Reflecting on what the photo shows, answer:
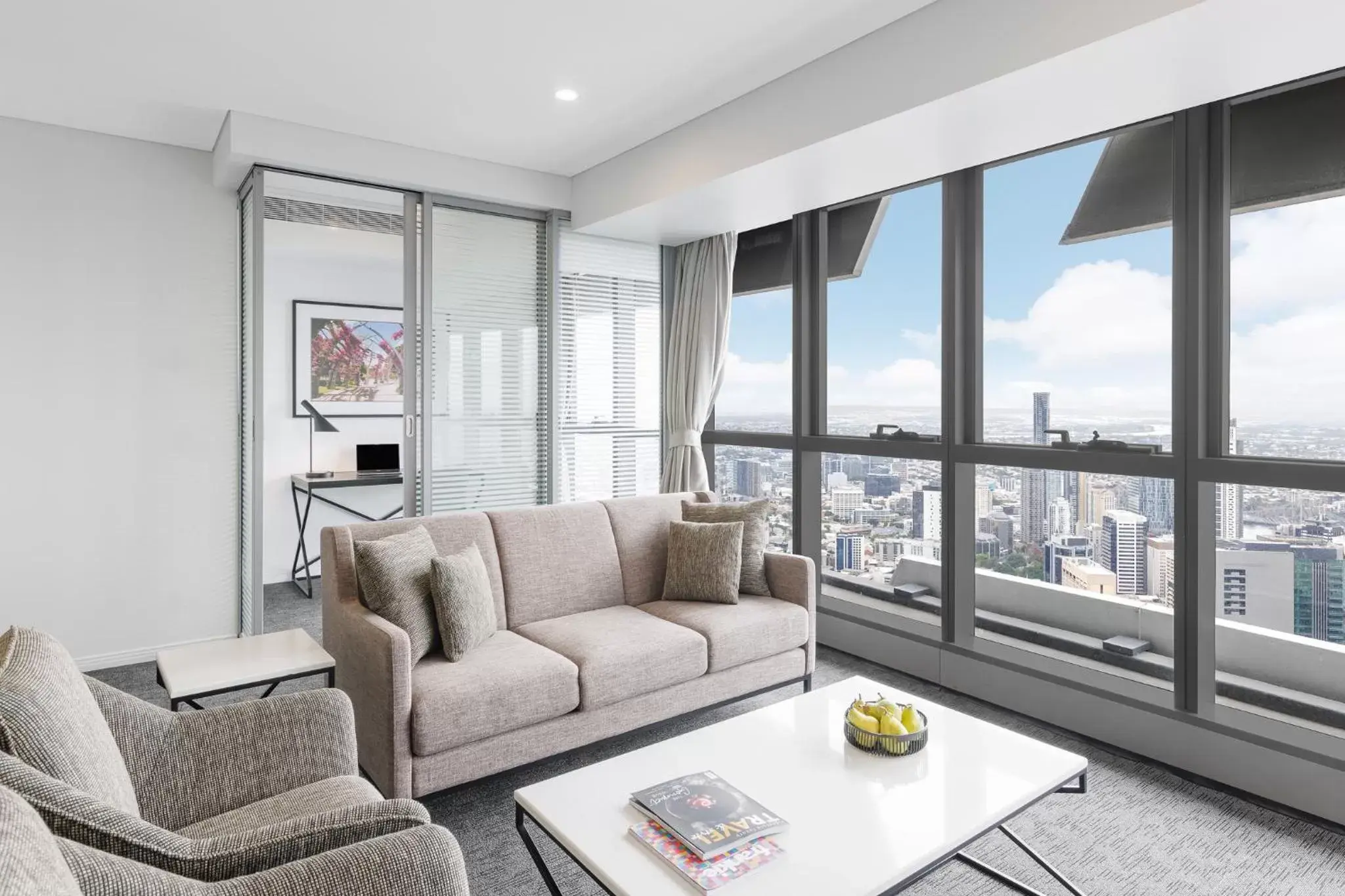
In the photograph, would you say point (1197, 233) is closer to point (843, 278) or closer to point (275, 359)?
point (843, 278)

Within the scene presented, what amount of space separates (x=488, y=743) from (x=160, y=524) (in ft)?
8.50

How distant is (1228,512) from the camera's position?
2.76m

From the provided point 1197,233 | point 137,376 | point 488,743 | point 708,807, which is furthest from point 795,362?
point 137,376

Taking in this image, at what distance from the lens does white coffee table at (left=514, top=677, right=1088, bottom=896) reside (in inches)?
60.0

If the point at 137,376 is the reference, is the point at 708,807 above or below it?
below

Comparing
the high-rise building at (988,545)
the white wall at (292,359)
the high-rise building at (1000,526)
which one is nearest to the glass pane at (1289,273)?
the high-rise building at (1000,526)

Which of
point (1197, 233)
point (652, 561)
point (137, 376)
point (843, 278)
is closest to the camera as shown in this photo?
point (1197, 233)

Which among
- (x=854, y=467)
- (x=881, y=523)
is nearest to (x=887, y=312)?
(x=854, y=467)

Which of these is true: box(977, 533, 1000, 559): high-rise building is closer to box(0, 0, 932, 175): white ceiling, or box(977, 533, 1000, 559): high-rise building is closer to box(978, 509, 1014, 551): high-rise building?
box(978, 509, 1014, 551): high-rise building

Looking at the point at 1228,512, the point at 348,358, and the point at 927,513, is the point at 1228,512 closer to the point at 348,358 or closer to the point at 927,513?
the point at 927,513

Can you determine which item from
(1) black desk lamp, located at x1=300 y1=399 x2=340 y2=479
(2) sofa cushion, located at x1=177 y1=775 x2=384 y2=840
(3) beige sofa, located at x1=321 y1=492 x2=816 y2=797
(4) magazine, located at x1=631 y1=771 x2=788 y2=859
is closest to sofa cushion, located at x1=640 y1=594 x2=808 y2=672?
(3) beige sofa, located at x1=321 y1=492 x2=816 y2=797

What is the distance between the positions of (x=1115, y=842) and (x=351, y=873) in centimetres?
218

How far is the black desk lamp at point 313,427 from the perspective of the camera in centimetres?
549

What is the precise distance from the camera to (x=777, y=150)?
124 inches
